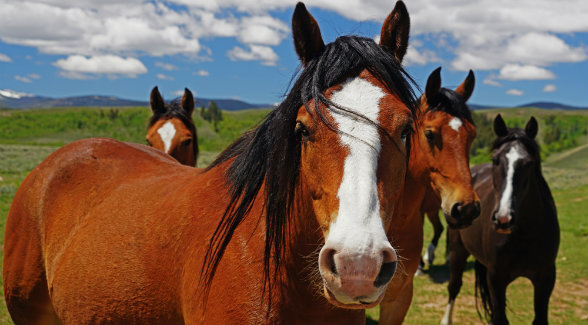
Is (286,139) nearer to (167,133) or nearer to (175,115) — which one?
(167,133)

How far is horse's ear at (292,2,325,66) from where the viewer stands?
1842 mm

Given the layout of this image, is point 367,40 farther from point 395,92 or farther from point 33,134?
point 33,134

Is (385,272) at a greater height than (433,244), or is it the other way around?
(385,272)

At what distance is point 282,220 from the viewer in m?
1.82

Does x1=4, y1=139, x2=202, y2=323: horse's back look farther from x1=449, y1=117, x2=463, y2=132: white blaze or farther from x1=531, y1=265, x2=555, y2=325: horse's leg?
x1=531, y1=265, x2=555, y2=325: horse's leg

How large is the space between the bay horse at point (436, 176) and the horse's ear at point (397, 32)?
5.92 feet

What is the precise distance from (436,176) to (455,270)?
9.74 ft

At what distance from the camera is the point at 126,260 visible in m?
2.27

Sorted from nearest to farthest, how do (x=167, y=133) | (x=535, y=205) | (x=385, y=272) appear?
(x=385, y=272) → (x=535, y=205) → (x=167, y=133)

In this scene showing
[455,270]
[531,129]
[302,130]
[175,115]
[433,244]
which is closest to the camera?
[302,130]

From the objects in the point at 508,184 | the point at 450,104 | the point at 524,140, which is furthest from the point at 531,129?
the point at 450,104

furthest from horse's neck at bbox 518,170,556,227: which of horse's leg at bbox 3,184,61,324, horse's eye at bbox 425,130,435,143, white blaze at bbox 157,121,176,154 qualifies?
horse's leg at bbox 3,184,61,324

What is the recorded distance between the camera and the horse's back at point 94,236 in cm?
219

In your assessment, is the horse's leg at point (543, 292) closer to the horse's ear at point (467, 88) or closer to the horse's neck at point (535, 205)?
the horse's neck at point (535, 205)
